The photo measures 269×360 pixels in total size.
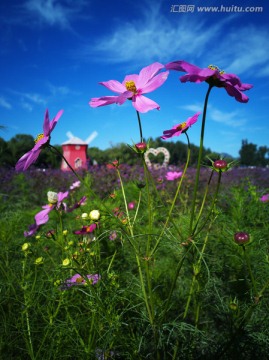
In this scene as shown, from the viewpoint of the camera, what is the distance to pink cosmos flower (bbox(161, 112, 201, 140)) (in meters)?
0.90

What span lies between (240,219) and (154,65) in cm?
125

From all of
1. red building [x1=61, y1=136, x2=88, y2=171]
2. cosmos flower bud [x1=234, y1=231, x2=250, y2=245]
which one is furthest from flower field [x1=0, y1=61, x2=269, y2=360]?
red building [x1=61, y1=136, x2=88, y2=171]

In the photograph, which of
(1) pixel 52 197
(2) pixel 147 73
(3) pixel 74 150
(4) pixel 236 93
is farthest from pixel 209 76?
(3) pixel 74 150

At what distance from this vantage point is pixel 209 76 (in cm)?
66

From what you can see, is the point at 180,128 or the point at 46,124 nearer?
the point at 46,124

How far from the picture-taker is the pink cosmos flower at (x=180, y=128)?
90cm

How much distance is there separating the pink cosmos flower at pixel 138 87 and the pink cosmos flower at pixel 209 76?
12 cm

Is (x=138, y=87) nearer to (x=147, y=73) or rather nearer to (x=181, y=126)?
(x=147, y=73)

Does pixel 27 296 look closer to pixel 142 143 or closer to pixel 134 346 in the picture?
pixel 134 346

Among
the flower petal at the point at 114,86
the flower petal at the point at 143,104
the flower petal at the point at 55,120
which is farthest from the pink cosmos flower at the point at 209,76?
the flower petal at the point at 55,120

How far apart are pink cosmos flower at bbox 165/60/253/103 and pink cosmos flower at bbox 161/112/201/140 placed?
7.7 inches

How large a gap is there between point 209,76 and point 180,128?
0.29 metres

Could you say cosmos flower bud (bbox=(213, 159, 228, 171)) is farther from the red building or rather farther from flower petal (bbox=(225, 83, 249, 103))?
the red building

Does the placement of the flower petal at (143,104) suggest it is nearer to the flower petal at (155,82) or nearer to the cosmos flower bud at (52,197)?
the flower petal at (155,82)
